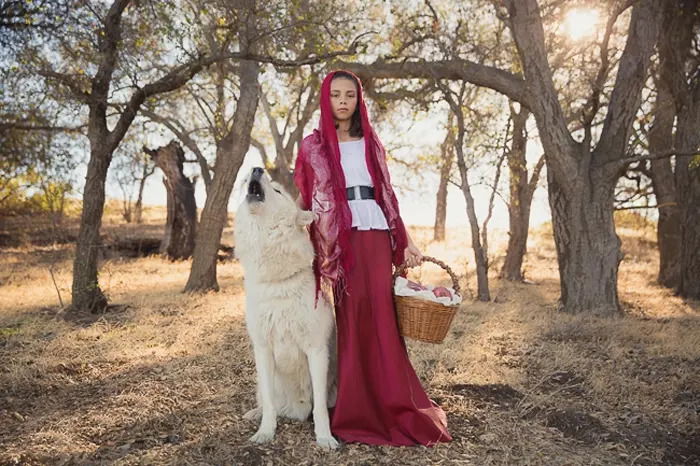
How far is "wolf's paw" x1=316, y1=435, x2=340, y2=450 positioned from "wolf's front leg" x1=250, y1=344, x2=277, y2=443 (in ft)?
1.08

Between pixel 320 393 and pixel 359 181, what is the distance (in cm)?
143

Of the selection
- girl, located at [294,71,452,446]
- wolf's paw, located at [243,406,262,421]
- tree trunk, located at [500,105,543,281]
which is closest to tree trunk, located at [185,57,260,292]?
tree trunk, located at [500,105,543,281]

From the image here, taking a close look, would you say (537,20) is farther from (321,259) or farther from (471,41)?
(321,259)

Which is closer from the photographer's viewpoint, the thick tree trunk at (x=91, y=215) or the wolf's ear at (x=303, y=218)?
the wolf's ear at (x=303, y=218)

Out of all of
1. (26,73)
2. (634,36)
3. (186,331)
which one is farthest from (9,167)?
(634,36)

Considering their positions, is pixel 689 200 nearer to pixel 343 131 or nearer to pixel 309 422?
pixel 343 131

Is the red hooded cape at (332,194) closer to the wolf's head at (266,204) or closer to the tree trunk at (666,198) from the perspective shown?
the wolf's head at (266,204)

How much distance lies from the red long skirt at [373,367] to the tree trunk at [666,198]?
30.5 feet

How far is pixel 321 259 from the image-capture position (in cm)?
360

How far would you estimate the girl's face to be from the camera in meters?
3.68

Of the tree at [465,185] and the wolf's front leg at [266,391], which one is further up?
the tree at [465,185]

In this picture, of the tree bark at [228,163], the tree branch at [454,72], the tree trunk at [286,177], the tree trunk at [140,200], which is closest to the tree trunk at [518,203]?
the tree branch at [454,72]

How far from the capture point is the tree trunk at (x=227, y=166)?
370 inches

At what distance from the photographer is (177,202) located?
14070 millimetres
